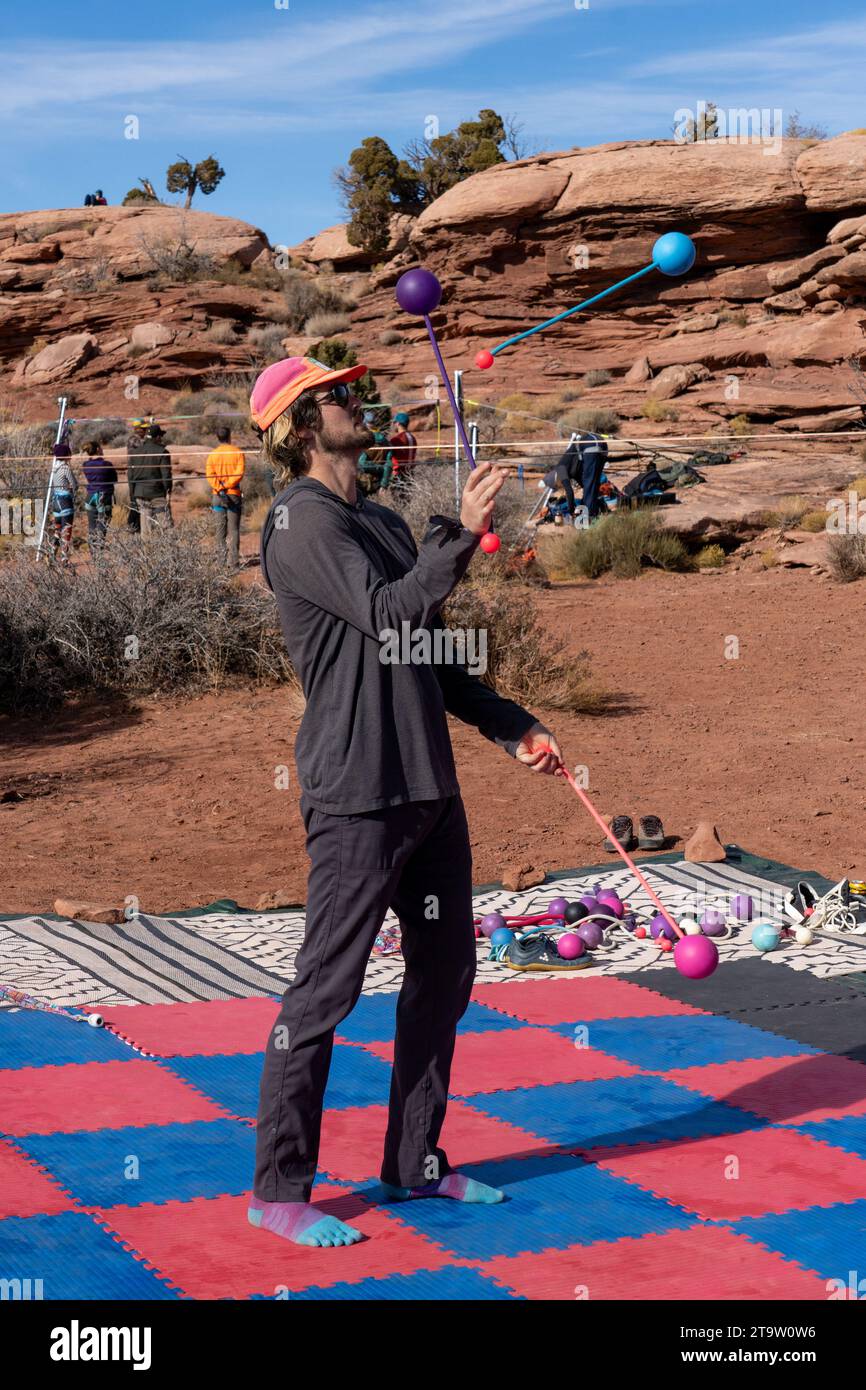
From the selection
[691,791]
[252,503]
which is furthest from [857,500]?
[691,791]

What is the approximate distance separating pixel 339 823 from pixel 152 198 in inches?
2130

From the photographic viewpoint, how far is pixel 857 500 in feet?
62.9

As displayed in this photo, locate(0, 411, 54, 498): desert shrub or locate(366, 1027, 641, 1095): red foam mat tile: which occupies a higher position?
locate(0, 411, 54, 498): desert shrub

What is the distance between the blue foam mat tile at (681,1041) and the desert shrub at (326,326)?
32997mm

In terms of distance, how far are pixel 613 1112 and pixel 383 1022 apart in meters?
1.11

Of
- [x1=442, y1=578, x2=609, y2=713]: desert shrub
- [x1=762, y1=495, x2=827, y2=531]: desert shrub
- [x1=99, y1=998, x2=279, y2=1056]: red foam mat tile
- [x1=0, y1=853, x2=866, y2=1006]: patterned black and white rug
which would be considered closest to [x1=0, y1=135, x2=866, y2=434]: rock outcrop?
[x1=762, y1=495, x2=827, y2=531]: desert shrub

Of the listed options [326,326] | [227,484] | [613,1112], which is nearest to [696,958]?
[613,1112]

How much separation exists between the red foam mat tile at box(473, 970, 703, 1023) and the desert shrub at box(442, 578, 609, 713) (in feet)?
16.9

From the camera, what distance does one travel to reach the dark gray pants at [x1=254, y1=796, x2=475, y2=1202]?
3.16m

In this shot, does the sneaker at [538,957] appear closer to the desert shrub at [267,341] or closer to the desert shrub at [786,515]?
the desert shrub at [786,515]

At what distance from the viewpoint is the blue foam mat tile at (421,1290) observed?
304cm

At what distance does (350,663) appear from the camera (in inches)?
125

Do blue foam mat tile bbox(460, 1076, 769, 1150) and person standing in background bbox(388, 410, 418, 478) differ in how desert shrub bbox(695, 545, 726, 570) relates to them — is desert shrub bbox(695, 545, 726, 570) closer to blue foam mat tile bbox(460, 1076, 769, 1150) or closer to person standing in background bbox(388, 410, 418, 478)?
person standing in background bbox(388, 410, 418, 478)

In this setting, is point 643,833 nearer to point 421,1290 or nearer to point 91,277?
point 421,1290
